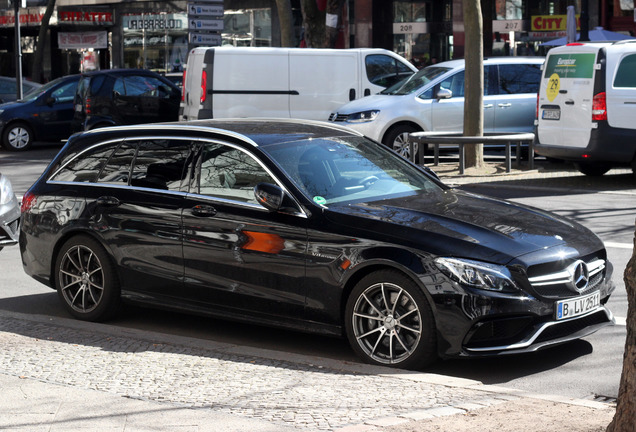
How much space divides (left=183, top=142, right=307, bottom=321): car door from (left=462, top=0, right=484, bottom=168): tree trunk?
10.5 m

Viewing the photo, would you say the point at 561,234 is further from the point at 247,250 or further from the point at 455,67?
the point at 455,67

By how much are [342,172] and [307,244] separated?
77 centimetres

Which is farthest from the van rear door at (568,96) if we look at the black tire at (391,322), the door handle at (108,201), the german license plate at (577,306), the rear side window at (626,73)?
the black tire at (391,322)

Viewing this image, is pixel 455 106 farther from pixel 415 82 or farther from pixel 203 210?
pixel 203 210

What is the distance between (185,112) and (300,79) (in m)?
2.35

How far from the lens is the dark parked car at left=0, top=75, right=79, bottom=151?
78.5 ft

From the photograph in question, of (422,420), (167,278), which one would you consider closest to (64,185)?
(167,278)

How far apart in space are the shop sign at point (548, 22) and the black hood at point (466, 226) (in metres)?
27.8

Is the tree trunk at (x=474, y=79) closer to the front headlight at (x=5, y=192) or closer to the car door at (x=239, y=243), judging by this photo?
the front headlight at (x=5, y=192)

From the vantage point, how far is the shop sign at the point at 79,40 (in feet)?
155

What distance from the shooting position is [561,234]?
678 cm

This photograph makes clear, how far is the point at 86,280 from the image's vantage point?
7977 mm

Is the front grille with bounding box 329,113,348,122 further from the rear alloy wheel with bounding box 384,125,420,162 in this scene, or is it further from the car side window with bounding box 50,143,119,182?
the car side window with bounding box 50,143,119,182

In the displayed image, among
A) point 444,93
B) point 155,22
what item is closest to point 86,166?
point 444,93
